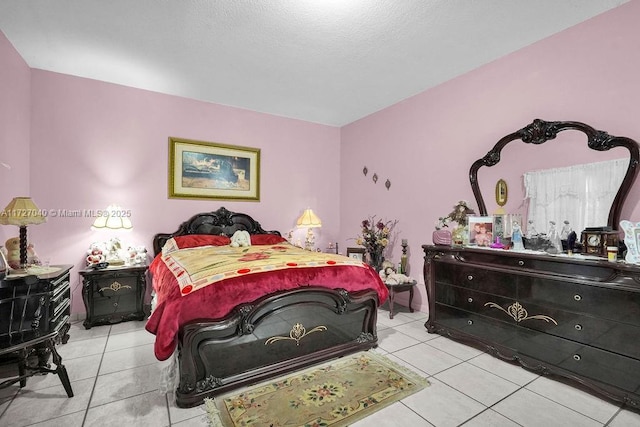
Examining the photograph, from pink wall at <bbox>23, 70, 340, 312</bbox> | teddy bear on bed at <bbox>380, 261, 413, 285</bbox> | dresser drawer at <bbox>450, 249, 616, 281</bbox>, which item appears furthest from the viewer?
teddy bear on bed at <bbox>380, 261, 413, 285</bbox>

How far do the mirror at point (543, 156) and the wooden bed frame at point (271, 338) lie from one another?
5.77 ft

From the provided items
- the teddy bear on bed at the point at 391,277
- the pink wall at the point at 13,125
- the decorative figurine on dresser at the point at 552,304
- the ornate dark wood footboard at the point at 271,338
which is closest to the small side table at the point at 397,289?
the teddy bear on bed at the point at 391,277

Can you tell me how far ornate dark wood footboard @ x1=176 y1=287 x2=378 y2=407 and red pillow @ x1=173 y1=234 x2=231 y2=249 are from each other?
2065 mm

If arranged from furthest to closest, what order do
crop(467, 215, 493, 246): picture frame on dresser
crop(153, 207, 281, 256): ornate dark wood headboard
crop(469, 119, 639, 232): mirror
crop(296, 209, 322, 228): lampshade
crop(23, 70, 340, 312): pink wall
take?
crop(296, 209, 322, 228): lampshade → crop(153, 207, 281, 256): ornate dark wood headboard → crop(23, 70, 340, 312): pink wall → crop(467, 215, 493, 246): picture frame on dresser → crop(469, 119, 639, 232): mirror

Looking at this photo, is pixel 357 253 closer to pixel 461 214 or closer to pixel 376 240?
pixel 376 240

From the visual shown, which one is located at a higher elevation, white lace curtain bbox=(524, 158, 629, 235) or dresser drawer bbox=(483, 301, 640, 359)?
white lace curtain bbox=(524, 158, 629, 235)

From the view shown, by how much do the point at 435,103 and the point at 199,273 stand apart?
3.44 m

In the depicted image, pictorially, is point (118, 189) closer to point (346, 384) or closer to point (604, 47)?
point (346, 384)

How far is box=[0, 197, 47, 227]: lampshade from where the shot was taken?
2.30 metres

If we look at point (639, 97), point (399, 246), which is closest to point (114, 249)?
point (399, 246)

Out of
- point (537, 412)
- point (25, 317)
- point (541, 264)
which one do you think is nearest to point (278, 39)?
point (25, 317)

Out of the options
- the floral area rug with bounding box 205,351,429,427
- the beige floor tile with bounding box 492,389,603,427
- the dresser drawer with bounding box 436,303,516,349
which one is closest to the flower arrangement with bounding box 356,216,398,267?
the dresser drawer with bounding box 436,303,516,349

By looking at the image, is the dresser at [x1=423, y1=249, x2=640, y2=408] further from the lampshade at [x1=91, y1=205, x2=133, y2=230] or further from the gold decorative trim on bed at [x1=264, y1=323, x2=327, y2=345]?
the lampshade at [x1=91, y1=205, x2=133, y2=230]

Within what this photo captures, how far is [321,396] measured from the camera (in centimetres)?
212
